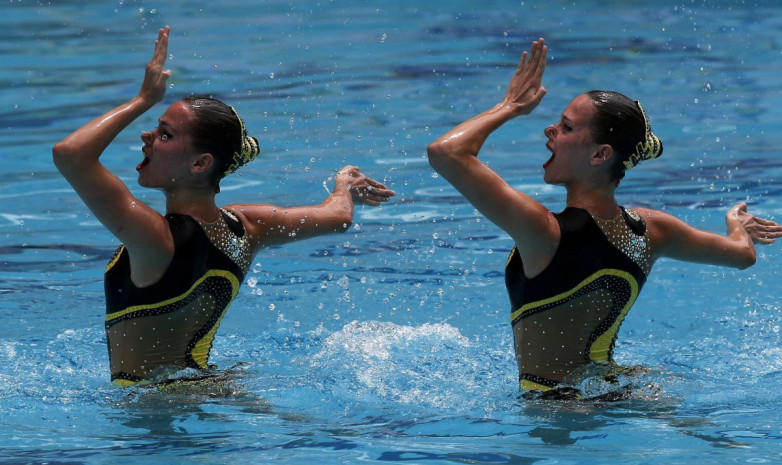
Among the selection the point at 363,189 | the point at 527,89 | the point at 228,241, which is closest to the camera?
the point at 527,89

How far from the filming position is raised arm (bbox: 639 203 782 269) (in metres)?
4.61

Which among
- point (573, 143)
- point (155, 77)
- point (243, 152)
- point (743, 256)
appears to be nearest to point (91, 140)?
point (155, 77)

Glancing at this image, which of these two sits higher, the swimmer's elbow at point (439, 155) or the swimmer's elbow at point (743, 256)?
the swimmer's elbow at point (439, 155)

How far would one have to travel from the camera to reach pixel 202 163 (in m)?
4.48

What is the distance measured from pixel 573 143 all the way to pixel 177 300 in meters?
1.66

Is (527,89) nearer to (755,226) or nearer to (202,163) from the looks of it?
(202,163)

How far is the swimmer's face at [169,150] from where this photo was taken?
4426mm

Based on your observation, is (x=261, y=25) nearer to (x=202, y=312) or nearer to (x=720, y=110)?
(x=720, y=110)

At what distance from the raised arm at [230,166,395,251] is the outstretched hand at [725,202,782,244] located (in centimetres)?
159

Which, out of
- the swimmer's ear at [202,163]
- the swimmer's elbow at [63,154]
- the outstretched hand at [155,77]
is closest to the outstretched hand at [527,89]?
the swimmer's ear at [202,163]

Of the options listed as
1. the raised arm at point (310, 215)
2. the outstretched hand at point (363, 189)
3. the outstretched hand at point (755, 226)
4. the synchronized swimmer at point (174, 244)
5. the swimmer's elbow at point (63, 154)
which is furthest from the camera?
the outstretched hand at point (363, 189)

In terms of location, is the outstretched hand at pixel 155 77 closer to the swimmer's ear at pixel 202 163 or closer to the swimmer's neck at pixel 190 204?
the swimmer's ear at pixel 202 163

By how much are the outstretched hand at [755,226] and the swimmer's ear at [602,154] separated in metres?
1.06

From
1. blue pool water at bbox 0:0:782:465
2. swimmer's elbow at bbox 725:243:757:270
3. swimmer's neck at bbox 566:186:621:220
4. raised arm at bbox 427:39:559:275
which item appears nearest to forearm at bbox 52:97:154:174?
blue pool water at bbox 0:0:782:465
